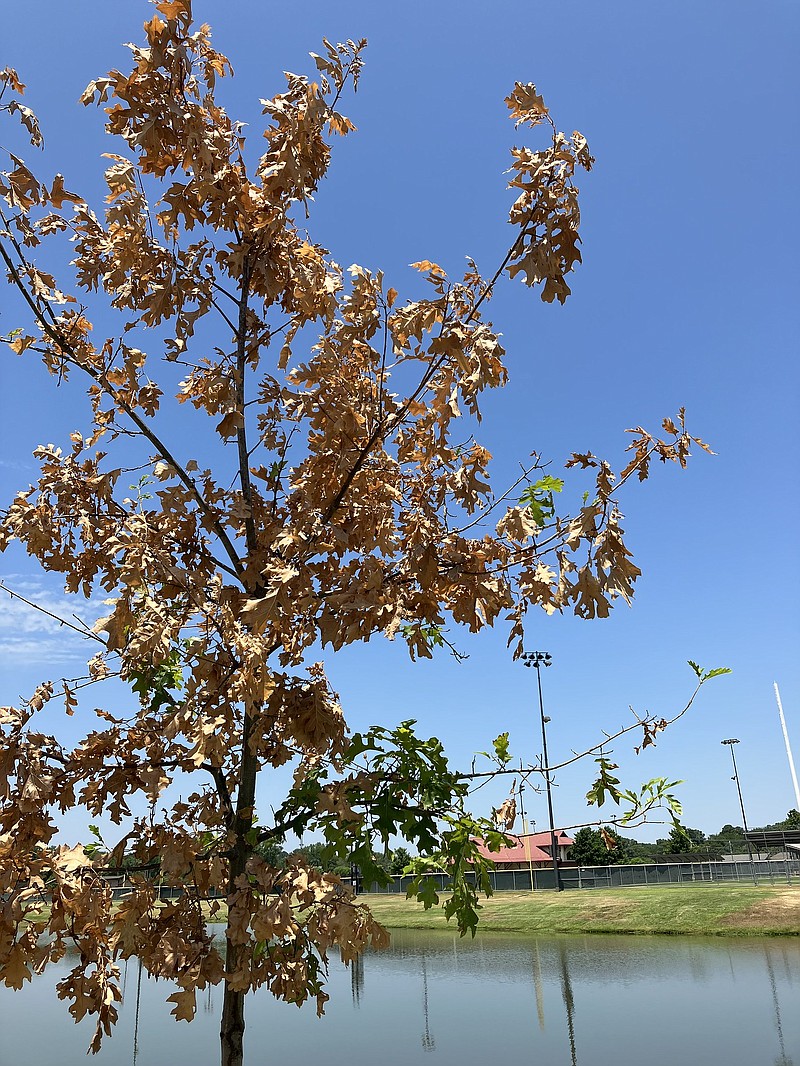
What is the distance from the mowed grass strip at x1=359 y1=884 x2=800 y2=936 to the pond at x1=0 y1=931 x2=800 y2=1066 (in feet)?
7.80

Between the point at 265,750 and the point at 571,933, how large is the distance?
25789 mm

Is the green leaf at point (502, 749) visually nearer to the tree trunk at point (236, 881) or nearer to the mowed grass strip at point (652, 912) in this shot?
the tree trunk at point (236, 881)

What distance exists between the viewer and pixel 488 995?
48.5ft

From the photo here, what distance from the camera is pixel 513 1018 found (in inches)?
492

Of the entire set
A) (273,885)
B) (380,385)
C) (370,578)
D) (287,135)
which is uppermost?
(287,135)

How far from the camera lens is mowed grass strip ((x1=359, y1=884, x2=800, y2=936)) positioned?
2208 centimetres

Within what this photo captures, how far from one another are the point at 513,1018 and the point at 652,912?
15.1 m

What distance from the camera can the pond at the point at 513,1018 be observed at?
406 inches

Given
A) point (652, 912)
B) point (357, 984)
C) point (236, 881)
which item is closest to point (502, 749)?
point (236, 881)

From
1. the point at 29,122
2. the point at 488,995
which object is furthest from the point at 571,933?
the point at 29,122

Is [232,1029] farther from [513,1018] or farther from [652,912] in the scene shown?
[652,912]

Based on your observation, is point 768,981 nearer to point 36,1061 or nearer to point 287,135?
point 36,1061

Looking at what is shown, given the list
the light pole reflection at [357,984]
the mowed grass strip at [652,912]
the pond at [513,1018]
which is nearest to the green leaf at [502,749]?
the pond at [513,1018]

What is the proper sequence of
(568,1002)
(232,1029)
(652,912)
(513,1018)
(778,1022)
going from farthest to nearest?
(652,912)
(568,1002)
(513,1018)
(778,1022)
(232,1029)
